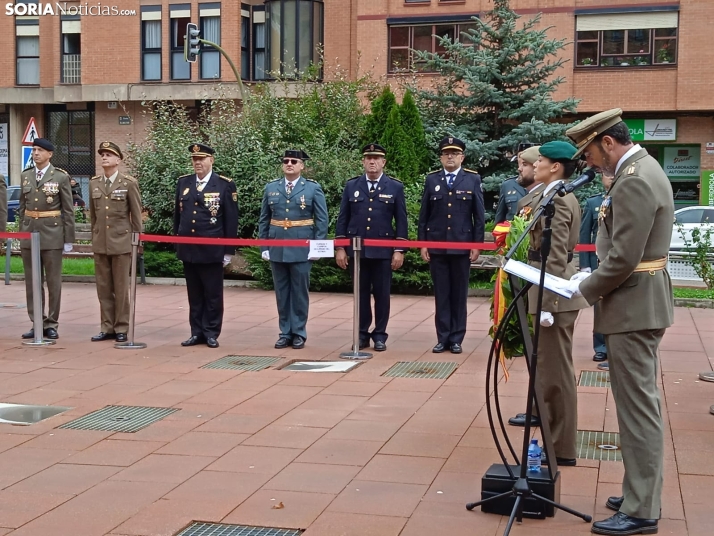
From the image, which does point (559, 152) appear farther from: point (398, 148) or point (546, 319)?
point (398, 148)

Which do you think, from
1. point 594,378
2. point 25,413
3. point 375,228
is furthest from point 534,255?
point 375,228

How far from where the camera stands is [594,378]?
347 inches

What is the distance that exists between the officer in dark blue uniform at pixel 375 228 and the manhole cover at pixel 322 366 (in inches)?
36.9

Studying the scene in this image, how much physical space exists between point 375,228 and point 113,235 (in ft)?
9.39

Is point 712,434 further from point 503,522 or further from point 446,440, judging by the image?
point 503,522

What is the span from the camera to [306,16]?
36.1m

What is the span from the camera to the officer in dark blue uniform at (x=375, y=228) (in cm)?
1039

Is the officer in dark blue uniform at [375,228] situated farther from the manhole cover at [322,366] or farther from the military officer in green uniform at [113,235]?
the military officer in green uniform at [113,235]

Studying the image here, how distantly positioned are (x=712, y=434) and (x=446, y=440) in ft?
6.07

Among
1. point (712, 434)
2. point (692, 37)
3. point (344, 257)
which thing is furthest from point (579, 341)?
point (692, 37)

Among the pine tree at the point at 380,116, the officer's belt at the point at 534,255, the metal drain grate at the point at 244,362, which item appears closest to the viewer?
the officer's belt at the point at 534,255

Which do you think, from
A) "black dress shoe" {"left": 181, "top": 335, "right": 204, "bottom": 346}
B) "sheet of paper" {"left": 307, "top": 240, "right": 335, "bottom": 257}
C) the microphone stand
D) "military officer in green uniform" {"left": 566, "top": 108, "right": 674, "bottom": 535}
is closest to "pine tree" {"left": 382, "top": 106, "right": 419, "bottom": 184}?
"sheet of paper" {"left": 307, "top": 240, "right": 335, "bottom": 257}

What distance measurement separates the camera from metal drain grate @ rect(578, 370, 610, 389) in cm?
853

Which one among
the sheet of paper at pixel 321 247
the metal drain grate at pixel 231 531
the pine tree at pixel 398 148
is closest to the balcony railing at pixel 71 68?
the pine tree at pixel 398 148
